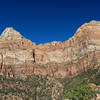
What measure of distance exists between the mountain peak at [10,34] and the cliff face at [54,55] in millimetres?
1853

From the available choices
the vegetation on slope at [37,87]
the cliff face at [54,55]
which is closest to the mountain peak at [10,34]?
the cliff face at [54,55]

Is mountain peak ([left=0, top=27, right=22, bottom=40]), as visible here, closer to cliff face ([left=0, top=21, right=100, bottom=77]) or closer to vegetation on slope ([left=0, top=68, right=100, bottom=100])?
cliff face ([left=0, top=21, right=100, bottom=77])

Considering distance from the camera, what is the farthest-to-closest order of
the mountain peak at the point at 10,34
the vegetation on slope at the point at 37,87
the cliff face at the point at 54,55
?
1. the mountain peak at the point at 10,34
2. the cliff face at the point at 54,55
3. the vegetation on slope at the point at 37,87

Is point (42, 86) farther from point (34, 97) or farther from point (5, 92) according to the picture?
point (5, 92)

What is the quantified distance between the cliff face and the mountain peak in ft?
6.08

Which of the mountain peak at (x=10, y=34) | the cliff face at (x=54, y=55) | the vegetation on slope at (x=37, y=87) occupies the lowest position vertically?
the vegetation on slope at (x=37, y=87)

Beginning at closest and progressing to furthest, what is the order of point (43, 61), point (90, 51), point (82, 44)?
point (90, 51) < point (82, 44) < point (43, 61)

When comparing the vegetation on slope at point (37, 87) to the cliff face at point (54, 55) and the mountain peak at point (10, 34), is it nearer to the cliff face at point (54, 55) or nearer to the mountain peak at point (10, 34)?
the cliff face at point (54, 55)

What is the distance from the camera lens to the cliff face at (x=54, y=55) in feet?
371

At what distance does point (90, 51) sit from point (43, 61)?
35935mm

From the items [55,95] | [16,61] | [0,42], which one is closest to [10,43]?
[0,42]

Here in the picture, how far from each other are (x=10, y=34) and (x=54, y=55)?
4018cm

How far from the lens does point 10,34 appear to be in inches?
5792

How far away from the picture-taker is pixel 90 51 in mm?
109312
